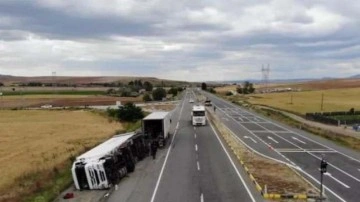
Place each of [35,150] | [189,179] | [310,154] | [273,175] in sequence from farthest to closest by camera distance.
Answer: [35,150]
[310,154]
[273,175]
[189,179]

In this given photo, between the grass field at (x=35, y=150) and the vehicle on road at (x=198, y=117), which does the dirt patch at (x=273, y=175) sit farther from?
the vehicle on road at (x=198, y=117)

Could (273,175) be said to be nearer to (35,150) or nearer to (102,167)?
(102,167)

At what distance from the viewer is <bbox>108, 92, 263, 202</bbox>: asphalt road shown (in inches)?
926

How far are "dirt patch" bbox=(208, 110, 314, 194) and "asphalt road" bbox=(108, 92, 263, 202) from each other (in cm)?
82

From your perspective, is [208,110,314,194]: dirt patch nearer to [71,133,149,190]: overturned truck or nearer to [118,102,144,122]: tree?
[71,133,149,190]: overturned truck

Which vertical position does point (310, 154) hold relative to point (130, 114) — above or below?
above

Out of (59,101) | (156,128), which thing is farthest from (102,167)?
(59,101)

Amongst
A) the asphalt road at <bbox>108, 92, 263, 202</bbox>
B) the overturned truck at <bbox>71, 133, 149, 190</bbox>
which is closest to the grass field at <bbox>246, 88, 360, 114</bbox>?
the asphalt road at <bbox>108, 92, 263, 202</bbox>

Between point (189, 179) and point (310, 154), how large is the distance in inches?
602

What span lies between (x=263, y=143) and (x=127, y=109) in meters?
35.8

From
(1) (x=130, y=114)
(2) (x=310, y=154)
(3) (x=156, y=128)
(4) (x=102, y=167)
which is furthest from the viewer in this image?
(1) (x=130, y=114)

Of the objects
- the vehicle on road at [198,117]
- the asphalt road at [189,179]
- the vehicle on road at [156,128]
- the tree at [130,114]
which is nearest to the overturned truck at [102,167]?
the asphalt road at [189,179]

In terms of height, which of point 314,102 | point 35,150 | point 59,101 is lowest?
point 59,101

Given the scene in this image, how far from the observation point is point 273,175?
29141mm
